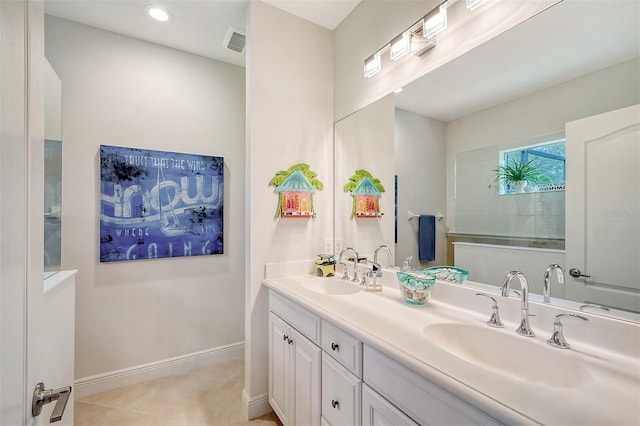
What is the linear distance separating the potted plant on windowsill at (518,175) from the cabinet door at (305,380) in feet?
3.76

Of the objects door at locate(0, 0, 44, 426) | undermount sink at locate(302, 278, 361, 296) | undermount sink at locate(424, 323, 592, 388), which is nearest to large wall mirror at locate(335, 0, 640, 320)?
undermount sink at locate(424, 323, 592, 388)

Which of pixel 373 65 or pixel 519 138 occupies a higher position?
pixel 373 65

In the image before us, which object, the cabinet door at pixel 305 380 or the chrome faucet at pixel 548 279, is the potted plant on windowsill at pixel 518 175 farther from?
the cabinet door at pixel 305 380

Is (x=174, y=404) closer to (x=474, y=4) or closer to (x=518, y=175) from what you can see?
(x=518, y=175)

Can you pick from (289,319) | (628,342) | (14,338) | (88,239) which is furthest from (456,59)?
(88,239)

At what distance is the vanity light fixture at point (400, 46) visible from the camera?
158cm

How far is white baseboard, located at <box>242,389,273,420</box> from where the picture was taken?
1.83 metres

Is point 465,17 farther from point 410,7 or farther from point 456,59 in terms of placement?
point 410,7

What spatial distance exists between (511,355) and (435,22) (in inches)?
60.6

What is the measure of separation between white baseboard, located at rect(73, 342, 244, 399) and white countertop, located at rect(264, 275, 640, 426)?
5.36 feet

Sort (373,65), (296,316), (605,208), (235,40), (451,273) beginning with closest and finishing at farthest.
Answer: (605,208), (451,273), (296,316), (373,65), (235,40)

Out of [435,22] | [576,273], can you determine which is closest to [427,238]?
[576,273]

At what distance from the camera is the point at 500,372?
86cm

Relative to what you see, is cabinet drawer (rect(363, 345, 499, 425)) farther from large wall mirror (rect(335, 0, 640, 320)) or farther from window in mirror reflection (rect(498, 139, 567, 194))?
window in mirror reflection (rect(498, 139, 567, 194))
